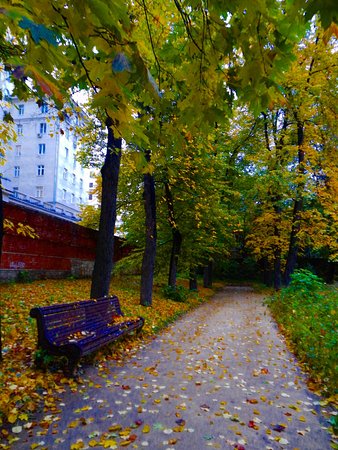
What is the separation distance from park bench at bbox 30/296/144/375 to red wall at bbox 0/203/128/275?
5.66m

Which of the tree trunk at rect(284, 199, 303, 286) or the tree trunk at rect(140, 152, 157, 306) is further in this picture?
the tree trunk at rect(284, 199, 303, 286)

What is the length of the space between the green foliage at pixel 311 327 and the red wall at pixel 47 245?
902cm

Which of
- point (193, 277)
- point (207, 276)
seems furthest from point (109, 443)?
point (207, 276)

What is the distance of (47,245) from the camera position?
45.7 feet

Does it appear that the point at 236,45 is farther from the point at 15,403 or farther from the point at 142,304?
the point at 142,304

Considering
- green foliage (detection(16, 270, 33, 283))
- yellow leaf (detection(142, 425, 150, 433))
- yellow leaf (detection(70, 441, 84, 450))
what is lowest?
yellow leaf (detection(142, 425, 150, 433))

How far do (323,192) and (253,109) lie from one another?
545 inches

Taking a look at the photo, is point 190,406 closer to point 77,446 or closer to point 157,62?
point 77,446

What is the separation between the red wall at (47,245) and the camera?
11739 mm

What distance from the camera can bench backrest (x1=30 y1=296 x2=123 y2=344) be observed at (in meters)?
5.06

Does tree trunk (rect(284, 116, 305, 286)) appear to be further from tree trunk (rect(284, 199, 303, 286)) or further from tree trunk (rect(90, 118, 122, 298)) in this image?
tree trunk (rect(90, 118, 122, 298))

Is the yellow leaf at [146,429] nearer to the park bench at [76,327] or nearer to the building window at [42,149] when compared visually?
the park bench at [76,327]

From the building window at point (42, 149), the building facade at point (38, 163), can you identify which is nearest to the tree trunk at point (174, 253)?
the building facade at point (38, 163)

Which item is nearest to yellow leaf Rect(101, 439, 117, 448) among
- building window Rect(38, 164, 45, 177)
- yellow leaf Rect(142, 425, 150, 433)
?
yellow leaf Rect(142, 425, 150, 433)
